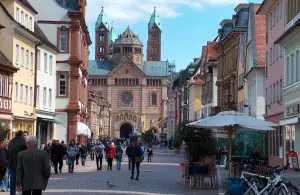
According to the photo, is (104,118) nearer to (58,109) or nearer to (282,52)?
(58,109)

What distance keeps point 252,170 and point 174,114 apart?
13255 cm

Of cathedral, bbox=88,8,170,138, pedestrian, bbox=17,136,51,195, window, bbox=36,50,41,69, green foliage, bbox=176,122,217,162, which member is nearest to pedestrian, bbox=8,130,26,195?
pedestrian, bbox=17,136,51,195

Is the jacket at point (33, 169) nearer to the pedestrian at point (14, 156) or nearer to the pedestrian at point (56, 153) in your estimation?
the pedestrian at point (14, 156)

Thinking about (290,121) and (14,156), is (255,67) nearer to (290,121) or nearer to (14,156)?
(290,121)

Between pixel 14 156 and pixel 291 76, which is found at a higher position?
pixel 291 76

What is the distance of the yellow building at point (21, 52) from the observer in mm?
47000

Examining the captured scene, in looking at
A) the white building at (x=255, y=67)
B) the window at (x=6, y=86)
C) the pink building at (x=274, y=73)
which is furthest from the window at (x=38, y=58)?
the pink building at (x=274, y=73)

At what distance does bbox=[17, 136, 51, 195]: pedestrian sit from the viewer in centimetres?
1345

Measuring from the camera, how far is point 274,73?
49312 millimetres

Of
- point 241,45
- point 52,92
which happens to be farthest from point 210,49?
point 52,92

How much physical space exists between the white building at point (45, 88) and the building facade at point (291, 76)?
19.3 m

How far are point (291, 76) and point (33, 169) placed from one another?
95.6 feet

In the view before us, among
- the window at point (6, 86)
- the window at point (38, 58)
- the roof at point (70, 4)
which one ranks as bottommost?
the window at point (6, 86)

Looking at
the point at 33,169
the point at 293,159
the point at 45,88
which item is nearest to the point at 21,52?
the point at 45,88
